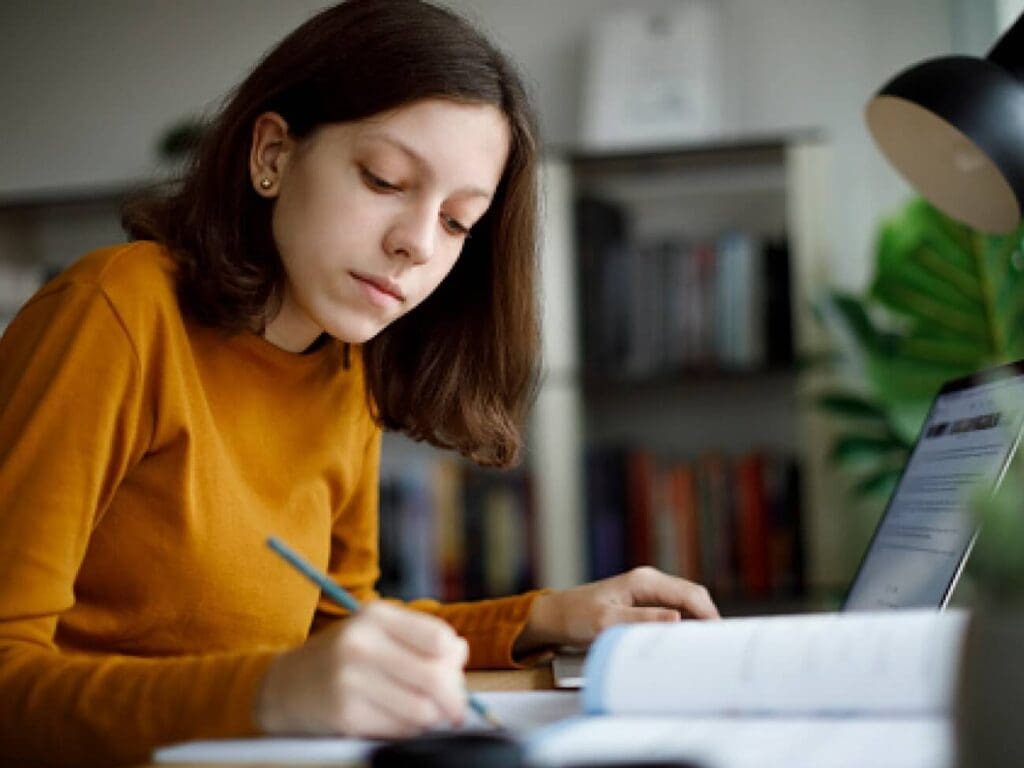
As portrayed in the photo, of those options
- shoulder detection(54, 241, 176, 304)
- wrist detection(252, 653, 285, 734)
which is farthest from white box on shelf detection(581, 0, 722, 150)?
wrist detection(252, 653, 285, 734)

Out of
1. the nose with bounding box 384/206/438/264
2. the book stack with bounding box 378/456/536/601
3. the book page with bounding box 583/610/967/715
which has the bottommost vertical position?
the book stack with bounding box 378/456/536/601

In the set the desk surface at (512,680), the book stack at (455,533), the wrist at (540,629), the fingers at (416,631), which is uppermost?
the fingers at (416,631)

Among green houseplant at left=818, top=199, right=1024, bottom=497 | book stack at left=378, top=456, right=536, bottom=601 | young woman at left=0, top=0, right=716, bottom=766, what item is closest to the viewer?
young woman at left=0, top=0, right=716, bottom=766

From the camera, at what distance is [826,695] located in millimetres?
749

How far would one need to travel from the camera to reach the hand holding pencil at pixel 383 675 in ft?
2.27

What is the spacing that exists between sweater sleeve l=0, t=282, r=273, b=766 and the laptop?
35cm

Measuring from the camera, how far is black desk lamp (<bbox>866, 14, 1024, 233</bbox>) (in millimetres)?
1149

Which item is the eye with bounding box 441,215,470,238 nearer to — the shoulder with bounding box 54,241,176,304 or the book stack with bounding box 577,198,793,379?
the shoulder with bounding box 54,241,176,304

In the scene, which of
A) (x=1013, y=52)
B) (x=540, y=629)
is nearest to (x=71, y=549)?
(x=540, y=629)

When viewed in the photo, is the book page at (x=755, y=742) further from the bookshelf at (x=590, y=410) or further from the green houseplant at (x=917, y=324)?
the bookshelf at (x=590, y=410)

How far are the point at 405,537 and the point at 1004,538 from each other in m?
2.78

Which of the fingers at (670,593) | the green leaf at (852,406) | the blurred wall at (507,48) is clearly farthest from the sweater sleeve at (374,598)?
the blurred wall at (507,48)

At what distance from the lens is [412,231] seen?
1.09 m

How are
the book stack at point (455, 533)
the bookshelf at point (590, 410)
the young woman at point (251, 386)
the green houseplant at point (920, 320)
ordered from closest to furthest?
the young woman at point (251, 386) → the green houseplant at point (920, 320) → the bookshelf at point (590, 410) → the book stack at point (455, 533)
